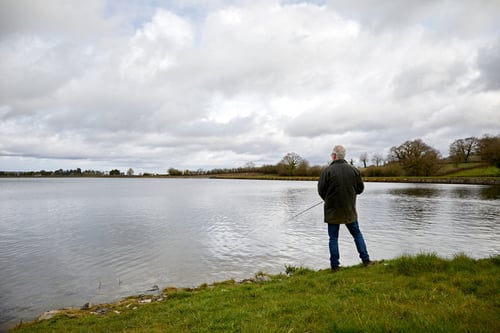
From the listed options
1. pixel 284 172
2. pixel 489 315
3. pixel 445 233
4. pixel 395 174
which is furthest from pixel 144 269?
pixel 284 172

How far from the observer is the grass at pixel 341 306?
404cm

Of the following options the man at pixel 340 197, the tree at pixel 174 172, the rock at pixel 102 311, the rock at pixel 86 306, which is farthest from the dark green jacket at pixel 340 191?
the tree at pixel 174 172

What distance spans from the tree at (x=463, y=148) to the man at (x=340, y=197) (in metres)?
107

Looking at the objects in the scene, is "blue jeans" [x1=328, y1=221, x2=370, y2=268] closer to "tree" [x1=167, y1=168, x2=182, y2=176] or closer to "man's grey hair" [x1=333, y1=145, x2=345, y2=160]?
"man's grey hair" [x1=333, y1=145, x2=345, y2=160]

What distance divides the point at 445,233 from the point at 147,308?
14.9 metres

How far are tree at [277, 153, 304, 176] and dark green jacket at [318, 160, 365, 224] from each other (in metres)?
110

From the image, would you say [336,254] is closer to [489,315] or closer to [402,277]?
[402,277]

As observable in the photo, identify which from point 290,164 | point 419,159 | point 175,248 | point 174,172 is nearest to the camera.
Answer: point 175,248

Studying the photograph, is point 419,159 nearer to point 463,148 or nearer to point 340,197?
point 463,148

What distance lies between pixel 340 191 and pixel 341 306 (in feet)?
10.1

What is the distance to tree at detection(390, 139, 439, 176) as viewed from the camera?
8129 cm

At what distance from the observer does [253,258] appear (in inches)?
472

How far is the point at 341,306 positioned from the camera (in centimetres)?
489

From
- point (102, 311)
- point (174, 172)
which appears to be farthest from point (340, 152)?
point (174, 172)
